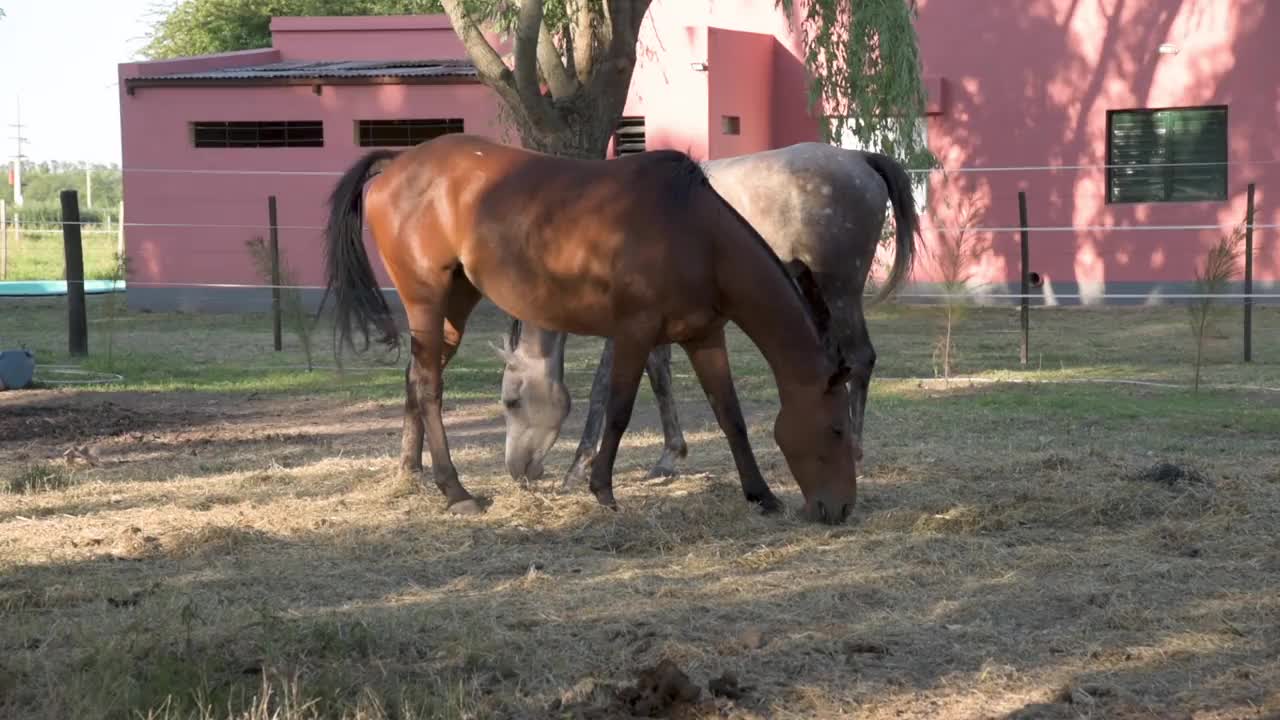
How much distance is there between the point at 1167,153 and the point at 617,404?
14.8 meters

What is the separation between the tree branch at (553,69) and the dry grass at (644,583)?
2.27 meters

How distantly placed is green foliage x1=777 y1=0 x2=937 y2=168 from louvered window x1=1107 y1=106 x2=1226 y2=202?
15.9 feet

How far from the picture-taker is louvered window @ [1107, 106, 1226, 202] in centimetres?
1928

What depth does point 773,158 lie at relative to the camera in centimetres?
867

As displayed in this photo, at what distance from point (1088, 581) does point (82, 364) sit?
420 inches

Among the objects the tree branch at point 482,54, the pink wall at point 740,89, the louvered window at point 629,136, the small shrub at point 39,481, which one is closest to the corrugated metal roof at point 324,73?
the louvered window at point 629,136

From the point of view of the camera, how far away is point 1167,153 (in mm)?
19594

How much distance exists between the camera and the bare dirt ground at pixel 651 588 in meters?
4.18

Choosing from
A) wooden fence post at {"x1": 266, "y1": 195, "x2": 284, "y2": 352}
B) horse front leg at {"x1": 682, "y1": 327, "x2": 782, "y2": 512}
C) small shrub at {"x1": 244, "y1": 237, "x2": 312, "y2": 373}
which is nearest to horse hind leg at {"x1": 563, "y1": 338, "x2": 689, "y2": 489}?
horse front leg at {"x1": 682, "y1": 327, "x2": 782, "y2": 512}

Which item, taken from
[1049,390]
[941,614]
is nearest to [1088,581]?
[941,614]

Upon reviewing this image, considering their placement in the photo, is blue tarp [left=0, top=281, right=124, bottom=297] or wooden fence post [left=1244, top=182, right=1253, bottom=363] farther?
blue tarp [left=0, top=281, right=124, bottom=297]

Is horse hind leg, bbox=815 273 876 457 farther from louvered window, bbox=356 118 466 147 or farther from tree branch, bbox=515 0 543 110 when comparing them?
louvered window, bbox=356 118 466 147

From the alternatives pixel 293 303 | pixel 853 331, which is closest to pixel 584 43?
pixel 853 331

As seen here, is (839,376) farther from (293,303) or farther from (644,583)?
(293,303)
